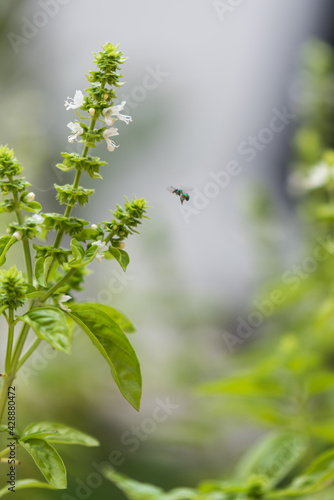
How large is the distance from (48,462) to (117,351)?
8 centimetres

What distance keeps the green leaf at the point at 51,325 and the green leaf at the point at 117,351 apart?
0.09 feet

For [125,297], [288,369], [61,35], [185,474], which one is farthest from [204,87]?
[288,369]

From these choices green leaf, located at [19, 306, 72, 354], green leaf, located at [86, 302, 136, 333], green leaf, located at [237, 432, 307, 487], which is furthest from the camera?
green leaf, located at [237, 432, 307, 487]

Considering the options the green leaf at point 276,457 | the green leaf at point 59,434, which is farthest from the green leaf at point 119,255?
the green leaf at point 276,457

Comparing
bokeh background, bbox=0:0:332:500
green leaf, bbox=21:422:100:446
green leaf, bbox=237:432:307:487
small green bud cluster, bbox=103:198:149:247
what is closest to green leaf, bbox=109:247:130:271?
small green bud cluster, bbox=103:198:149:247

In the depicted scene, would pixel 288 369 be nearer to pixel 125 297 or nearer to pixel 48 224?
pixel 48 224

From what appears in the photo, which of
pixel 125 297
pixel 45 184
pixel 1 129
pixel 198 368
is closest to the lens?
pixel 1 129

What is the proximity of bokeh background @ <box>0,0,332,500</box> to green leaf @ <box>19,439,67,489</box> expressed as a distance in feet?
1.72

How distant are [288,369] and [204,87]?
173cm

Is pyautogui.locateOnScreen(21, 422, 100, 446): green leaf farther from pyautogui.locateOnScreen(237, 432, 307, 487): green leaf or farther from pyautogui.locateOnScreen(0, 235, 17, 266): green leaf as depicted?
pyautogui.locateOnScreen(237, 432, 307, 487): green leaf

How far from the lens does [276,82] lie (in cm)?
252

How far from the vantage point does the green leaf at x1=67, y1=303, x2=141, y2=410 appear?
39 centimetres

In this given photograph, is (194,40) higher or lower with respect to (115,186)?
higher

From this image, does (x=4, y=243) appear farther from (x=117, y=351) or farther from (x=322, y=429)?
(x=322, y=429)
